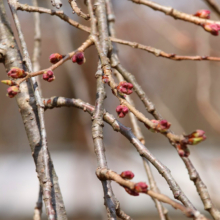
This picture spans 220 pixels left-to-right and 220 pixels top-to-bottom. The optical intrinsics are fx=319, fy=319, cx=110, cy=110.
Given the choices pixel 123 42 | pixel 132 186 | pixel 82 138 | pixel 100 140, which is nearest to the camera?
pixel 132 186

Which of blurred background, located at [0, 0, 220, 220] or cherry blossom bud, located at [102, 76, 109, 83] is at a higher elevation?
blurred background, located at [0, 0, 220, 220]

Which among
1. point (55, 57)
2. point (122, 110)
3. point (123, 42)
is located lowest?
point (122, 110)

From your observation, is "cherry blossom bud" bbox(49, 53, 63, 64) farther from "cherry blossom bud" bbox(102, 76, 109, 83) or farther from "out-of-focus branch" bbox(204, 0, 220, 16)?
"out-of-focus branch" bbox(204, 0, 220, 16)

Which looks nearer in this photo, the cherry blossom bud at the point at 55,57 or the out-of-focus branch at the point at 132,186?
the out-of-focus branch at the point at 132,186

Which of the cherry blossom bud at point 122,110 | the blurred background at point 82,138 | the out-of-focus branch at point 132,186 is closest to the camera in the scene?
the out-of-focus branch at point 132,186

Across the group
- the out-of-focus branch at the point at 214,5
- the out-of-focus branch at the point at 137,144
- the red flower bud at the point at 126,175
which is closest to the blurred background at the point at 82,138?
the out-of-focus branch at the point at 137,144

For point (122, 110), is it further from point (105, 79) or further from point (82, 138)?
point (82, 138)

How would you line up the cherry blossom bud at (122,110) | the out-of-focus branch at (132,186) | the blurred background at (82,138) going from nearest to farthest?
the out-of-focus branch at (132,186) → the cherry blossom bud at (122,110) → the blurred background at (82,138)

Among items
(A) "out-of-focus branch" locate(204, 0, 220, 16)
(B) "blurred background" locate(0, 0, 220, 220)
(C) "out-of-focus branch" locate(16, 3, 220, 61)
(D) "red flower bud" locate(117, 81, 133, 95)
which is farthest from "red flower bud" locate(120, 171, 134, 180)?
(B) "blurred background" locate(0, 0, 220, 220)

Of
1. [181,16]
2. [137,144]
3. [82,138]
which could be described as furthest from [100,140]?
[82,138]

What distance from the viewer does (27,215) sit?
130 inches

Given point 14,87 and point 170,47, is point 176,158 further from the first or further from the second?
point 14,87

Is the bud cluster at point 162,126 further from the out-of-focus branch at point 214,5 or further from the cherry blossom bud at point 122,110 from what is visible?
the out-of-focus branch at point 214,5

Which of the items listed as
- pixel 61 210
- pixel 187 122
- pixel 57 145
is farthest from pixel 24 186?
pixel 61 210
